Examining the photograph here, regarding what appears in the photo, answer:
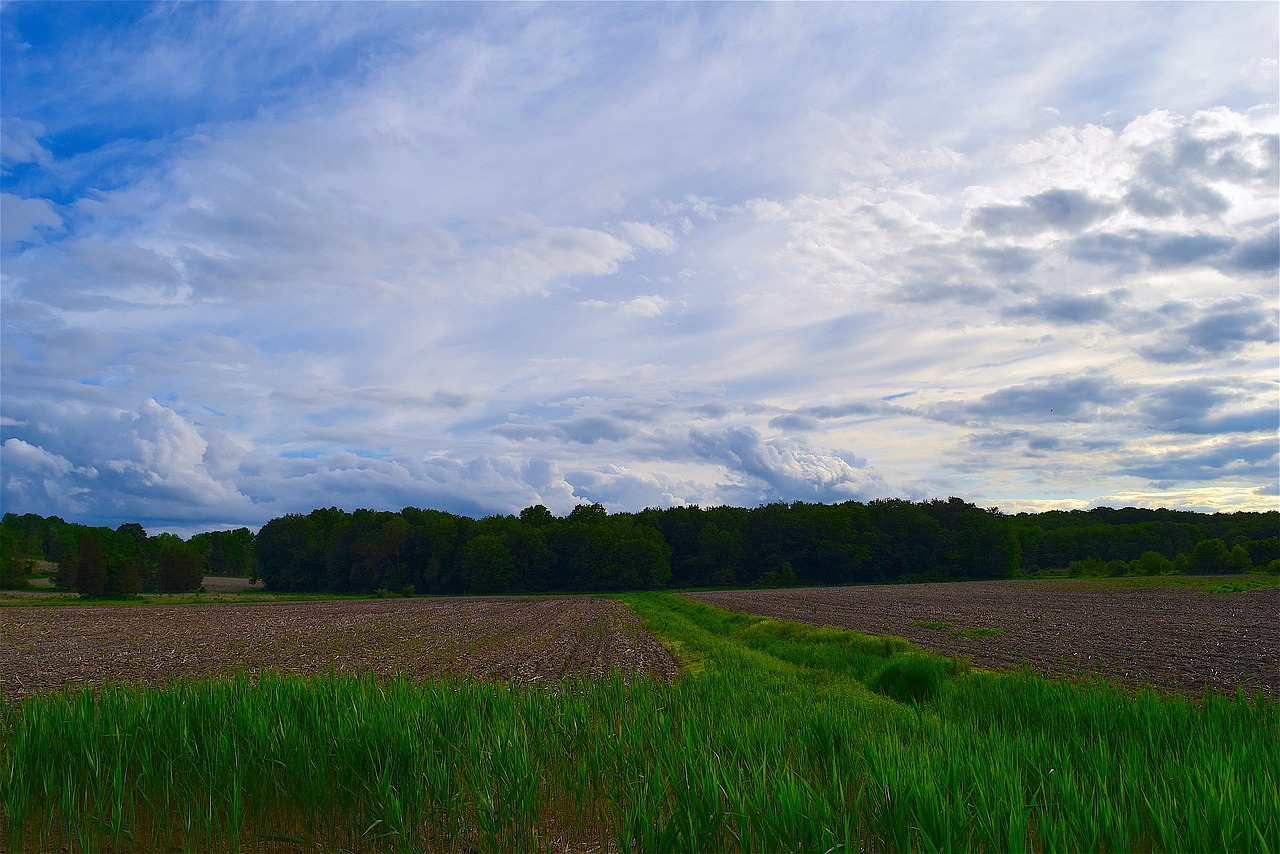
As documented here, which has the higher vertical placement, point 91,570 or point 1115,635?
point 91,570

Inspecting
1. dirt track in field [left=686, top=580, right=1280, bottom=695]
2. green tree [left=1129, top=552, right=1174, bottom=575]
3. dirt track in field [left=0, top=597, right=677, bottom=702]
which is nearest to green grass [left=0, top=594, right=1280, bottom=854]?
dirt track in field [left=0, top=597, right=677, bottom=702]

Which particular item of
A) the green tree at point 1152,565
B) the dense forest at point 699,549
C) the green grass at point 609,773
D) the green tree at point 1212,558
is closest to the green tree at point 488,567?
the dense forest at point 699,549

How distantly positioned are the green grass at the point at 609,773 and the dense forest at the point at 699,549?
119870mm

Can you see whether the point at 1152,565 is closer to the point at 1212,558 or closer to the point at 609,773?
the point at 1212,558

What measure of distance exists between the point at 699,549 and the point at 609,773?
5630 inches

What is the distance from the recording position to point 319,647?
35812 mm

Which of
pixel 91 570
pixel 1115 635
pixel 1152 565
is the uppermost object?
pixel 91 570

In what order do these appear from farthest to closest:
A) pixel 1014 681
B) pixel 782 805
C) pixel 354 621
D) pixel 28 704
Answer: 1. pixel 354 621
2. pixel 1014 681
3. pixel 28 704
4. pixel 782 805

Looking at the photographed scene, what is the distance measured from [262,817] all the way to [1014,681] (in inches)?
530

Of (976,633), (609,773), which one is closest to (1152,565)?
(976,633)

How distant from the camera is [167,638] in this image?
136 feet

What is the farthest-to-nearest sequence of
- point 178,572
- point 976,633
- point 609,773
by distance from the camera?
point 178,572, point 976,633, point 609,773

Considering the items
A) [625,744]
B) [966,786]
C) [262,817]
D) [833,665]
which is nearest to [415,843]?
[262,817]

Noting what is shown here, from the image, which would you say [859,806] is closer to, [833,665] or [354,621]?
[833,665]
